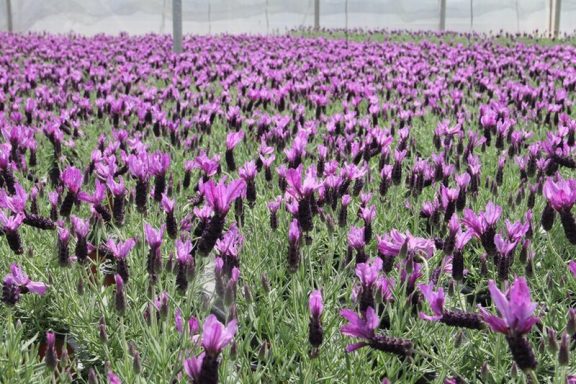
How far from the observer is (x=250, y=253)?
278 centimetres

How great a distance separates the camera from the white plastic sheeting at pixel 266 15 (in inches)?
1142

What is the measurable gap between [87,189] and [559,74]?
5999 millimetres

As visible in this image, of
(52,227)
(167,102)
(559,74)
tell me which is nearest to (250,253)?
(52,227)

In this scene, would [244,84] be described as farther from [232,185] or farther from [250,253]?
[232,185]

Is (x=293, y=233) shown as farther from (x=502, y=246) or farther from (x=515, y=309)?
(x=515, y=309)

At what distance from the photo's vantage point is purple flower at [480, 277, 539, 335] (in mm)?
1136

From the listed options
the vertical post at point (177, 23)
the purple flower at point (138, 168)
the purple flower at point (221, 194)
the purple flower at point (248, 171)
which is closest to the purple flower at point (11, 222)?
the purple flower at point (138, 168)

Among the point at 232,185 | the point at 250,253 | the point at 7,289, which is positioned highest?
the point at 232,185

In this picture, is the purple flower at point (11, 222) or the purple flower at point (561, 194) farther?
the purple flower at point (11, 222)

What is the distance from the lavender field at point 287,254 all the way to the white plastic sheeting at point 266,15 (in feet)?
80.9

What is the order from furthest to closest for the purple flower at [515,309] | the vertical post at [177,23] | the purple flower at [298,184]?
1. the vertical post at [177,23]
2. the purple flower at [298,184]
3. the purple flower at [515,309]

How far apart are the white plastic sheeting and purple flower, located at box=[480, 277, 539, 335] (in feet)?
93.3

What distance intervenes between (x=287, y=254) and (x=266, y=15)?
95.3 feet

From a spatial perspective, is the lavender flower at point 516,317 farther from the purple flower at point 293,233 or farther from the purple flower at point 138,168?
the purple flower at point 138,168
